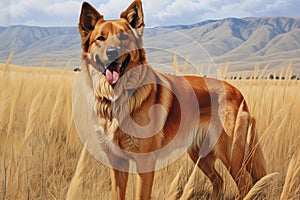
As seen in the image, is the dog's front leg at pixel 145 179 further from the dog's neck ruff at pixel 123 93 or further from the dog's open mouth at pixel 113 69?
the dog's open mouth at pixel 113 69

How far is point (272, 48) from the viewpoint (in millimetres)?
194500

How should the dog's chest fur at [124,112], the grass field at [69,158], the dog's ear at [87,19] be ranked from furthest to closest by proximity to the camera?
1. the dog's chest fur at [124,112]
2. the dog's ear at [87,19]
3. the grass field at [69,158]

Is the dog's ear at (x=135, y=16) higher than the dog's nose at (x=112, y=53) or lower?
higher

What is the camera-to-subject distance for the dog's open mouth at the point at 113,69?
1.94 meters

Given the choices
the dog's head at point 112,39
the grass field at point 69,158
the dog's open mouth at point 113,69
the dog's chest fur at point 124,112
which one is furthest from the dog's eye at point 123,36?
the grass field at point 69,158

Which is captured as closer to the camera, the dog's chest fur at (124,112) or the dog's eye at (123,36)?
the dog's eye at (123,36)

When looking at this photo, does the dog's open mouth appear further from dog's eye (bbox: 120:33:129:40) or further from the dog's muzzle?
dog's eye (bbox: 120:33:129:40)

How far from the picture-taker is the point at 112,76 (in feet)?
6.42

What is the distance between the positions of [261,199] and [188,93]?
0.90 m

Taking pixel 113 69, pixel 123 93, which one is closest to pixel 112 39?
pixel 113 69

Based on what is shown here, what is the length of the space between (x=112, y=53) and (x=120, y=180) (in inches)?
34.1

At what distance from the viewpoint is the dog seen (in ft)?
6.35

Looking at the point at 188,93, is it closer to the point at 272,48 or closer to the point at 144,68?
the point at 144,68

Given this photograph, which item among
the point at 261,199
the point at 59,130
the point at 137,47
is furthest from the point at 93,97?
the point at 261,199
